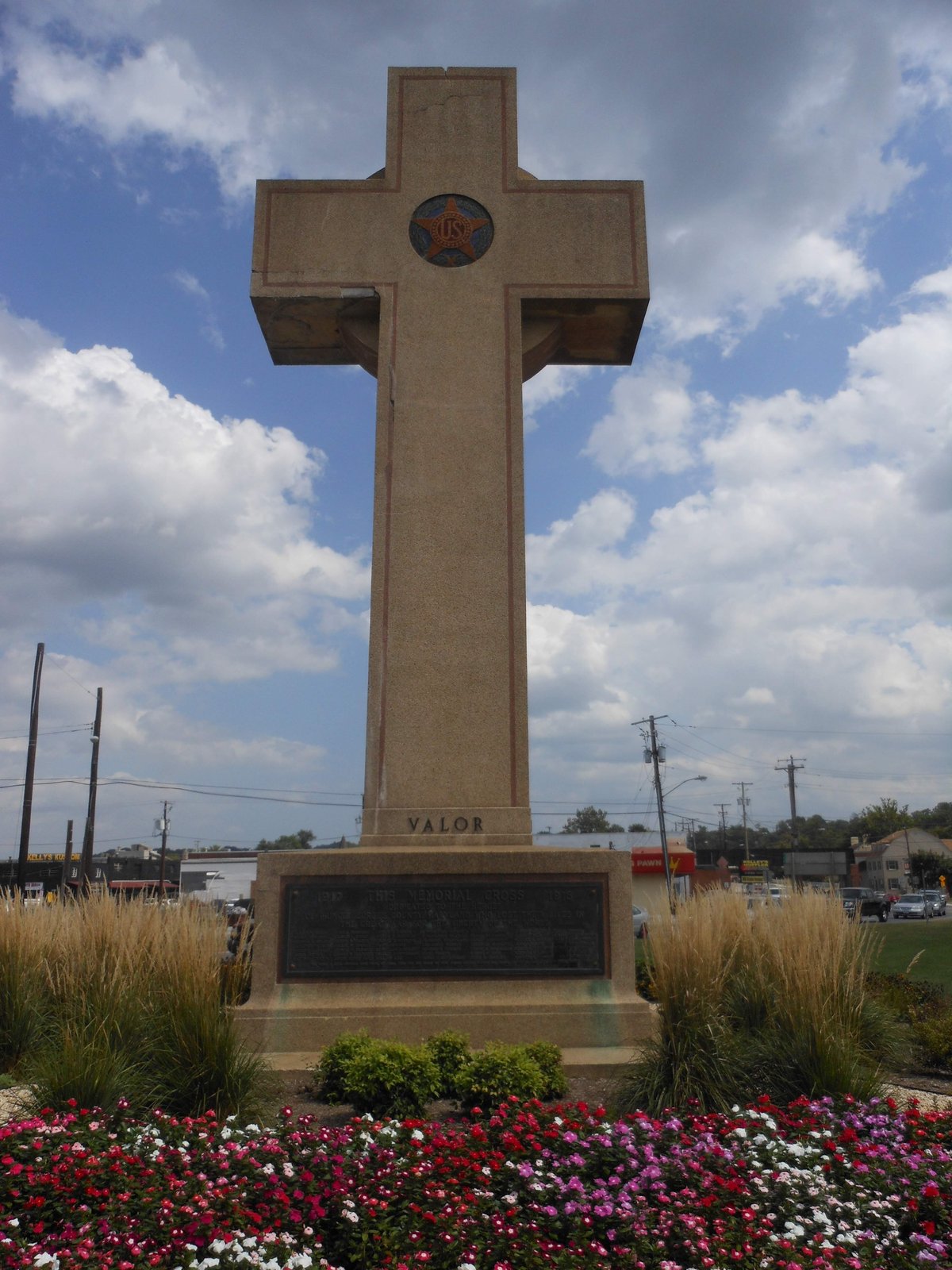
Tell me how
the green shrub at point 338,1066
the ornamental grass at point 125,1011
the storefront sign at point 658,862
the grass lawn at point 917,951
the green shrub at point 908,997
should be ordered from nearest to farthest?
the ornamental grass at point 125,1011 < the green shrub at point 338,1066 < the green shrub at point 908,997 < the grass lawn at point 917,951 < the storefront sign at point 658,862

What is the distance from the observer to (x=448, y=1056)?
19.0 ft

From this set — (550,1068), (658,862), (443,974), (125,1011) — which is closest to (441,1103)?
(550,1068)

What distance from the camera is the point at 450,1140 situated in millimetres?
4309

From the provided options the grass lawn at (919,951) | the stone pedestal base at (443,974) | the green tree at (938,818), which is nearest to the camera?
the stone pedestal base at (443,974)

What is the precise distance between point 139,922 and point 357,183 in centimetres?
701

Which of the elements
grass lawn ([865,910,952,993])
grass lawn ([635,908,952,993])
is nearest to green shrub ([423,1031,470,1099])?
grass lawn ([635,908,952,993])

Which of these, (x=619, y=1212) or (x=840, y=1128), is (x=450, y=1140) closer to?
(x=619, y=1212)

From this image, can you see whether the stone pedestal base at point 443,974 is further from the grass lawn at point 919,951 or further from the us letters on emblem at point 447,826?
the grass lawn at point 919,951

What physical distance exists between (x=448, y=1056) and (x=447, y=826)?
93.2 inches

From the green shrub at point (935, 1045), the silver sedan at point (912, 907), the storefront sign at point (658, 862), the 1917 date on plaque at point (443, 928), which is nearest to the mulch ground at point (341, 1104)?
the 1917 date on plaque at point (443, 928)

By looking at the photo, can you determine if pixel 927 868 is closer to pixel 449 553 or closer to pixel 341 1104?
pixel 449 553

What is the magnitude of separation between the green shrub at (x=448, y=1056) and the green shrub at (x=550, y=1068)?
371 mm

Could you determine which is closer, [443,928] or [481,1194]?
[481,1194]

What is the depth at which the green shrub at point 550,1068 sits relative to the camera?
18.7 feet
